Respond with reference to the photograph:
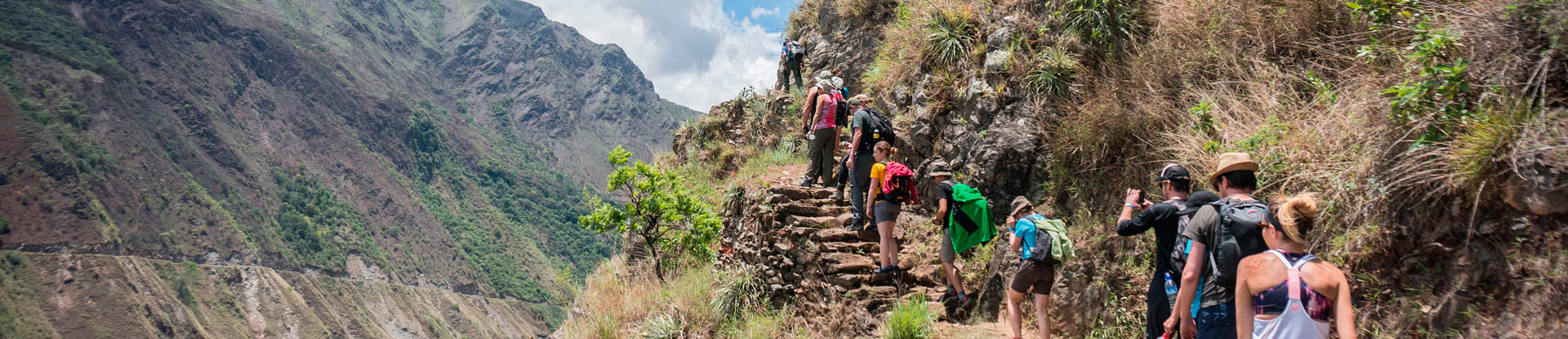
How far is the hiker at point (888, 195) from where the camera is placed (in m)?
7.59

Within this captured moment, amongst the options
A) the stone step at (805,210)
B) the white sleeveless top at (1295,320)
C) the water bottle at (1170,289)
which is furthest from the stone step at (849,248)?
the white sleeveless top at (1295,320)

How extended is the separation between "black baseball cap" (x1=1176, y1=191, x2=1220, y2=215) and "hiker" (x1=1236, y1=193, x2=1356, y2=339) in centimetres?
98

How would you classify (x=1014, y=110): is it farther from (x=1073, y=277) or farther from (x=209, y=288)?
(x=209, y=288)

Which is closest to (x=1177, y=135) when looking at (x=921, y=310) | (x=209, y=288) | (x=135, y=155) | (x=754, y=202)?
(x=921, y=310)

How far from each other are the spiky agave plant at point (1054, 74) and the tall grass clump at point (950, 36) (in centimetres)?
142

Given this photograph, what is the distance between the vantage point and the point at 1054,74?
26.8 feet

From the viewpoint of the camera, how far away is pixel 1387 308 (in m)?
4.61

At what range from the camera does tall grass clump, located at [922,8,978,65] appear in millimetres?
9734

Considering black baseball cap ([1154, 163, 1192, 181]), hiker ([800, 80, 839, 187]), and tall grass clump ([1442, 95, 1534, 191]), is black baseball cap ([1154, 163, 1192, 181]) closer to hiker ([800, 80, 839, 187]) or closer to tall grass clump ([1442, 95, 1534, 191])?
tall grass clump ([1442, 95, 1534, 191])

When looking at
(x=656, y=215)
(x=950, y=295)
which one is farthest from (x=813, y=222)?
(x=656, y=215)

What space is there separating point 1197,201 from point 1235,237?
1.92 feet

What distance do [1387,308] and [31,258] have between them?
113 metres

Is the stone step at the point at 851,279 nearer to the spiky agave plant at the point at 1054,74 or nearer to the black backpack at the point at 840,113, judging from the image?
the black backpack at the point at 840,113

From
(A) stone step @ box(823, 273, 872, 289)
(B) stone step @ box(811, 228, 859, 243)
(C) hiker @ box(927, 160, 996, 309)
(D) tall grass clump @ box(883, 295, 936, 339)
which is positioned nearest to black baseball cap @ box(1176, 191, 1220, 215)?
(C) hiker @ box(927, 160, 996, 309)
